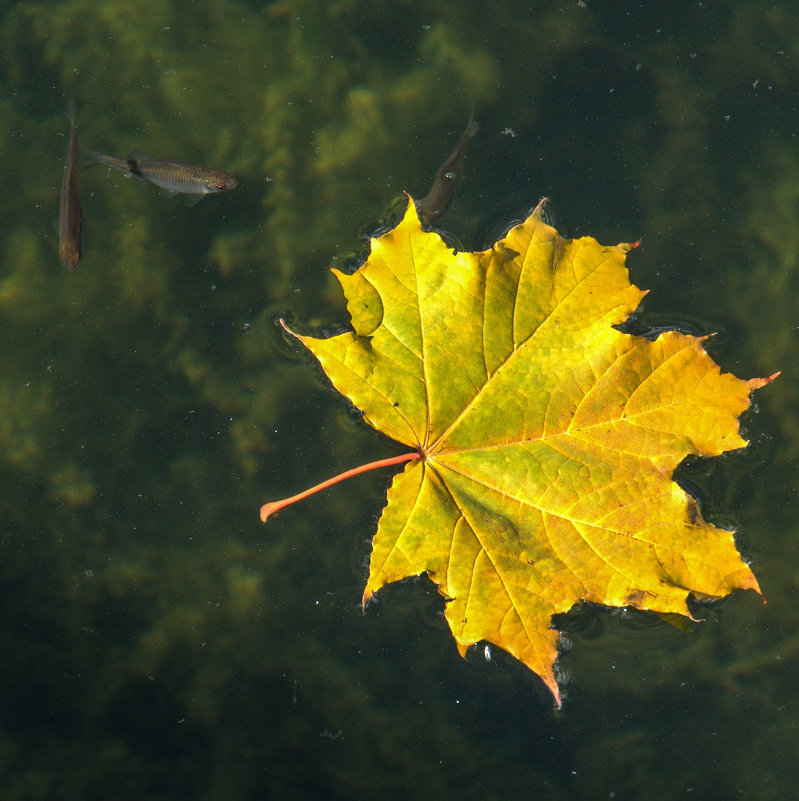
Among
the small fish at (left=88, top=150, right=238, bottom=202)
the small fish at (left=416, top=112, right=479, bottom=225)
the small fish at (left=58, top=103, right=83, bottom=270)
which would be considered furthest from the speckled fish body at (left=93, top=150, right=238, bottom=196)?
the small fish at (left=416, top=112, right=479, bottom=225)

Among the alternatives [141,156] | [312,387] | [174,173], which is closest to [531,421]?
[312,387]

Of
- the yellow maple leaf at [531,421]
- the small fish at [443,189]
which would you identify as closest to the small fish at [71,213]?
the yellow maple leaf at [531,421]

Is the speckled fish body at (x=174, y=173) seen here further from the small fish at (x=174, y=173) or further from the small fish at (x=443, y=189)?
the small fish at (x=443, y=189)

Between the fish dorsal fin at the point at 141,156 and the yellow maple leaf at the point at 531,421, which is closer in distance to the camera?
the yellow maple leaf at the point at 531,421

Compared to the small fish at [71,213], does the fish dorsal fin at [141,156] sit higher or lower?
higher

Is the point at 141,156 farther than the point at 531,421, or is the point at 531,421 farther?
the point at 141,156

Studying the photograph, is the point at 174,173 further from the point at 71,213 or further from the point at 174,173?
the point at 71,213
